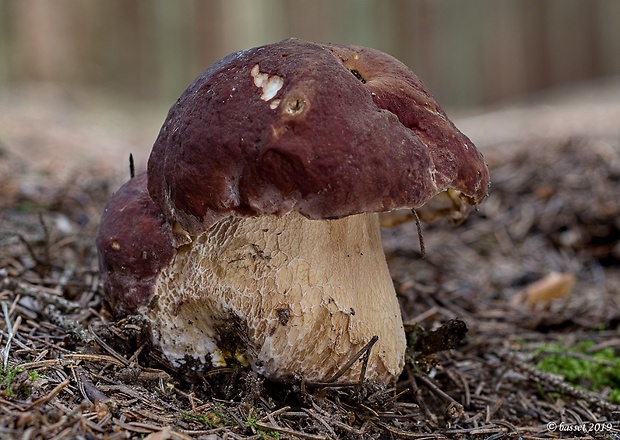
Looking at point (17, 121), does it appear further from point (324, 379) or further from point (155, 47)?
point (155, 47)

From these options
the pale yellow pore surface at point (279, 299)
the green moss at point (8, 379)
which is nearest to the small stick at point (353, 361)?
the pale yellow pore surface at point (279, 299)

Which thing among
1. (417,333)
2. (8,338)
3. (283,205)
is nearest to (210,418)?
(283,205)

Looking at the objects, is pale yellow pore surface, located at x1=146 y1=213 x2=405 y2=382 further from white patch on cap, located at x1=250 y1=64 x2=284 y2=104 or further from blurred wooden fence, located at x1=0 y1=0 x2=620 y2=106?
blurred wooden fence, located at x1=0 y1=0 x2=620 y2=106

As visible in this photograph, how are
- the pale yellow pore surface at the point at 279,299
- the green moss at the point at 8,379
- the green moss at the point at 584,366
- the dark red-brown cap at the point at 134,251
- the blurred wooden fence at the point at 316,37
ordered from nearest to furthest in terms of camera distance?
the green moss at the point at 8,379, the pale yellow pore surface at the point at 279,299, the dark red-brown cap at the point at 134,251, the green moss at the point at 584,366, the blurred wooden fence at the point at 316,37

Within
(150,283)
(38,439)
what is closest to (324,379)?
(150,283)

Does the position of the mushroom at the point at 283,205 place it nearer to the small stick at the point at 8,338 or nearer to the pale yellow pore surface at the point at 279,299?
the pale yellow pore surface at the point at 279,299

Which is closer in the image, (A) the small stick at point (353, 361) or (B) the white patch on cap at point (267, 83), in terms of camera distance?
(B) the white patch on cap at point (267, 83)
